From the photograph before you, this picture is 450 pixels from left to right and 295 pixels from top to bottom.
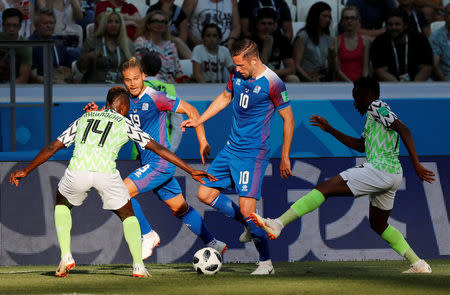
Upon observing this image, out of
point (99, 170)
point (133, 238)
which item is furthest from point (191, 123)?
point (133, 238)

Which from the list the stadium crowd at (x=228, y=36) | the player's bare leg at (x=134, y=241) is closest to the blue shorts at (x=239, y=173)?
the player's bare leg at (x=134, y=241)

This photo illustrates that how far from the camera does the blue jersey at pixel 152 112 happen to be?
7.92 meters

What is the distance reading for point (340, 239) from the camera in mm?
8859

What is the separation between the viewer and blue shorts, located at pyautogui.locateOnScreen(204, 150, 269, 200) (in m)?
7.46

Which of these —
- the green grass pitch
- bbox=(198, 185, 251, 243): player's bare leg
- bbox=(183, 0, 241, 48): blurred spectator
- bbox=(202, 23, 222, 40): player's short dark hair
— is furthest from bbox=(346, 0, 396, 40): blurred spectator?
bbox=(198, 185, 251, 243): player's bare leg

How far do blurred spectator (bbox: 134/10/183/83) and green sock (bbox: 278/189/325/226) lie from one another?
15.6ft

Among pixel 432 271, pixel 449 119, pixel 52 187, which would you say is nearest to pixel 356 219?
pixel 432 271

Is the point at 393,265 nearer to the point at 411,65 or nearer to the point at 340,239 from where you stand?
the point at 340,239

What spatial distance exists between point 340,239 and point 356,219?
0.84 ft

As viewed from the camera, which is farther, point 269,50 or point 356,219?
point 269,50

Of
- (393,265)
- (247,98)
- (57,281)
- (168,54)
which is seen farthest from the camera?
(168,54)

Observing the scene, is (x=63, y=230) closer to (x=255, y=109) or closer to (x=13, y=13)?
(x=255, y=109)

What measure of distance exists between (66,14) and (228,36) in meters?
2.07

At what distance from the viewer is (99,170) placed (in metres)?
6.78
